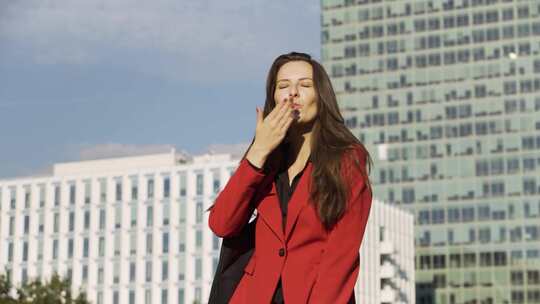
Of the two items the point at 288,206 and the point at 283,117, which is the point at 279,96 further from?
the point at 288,206

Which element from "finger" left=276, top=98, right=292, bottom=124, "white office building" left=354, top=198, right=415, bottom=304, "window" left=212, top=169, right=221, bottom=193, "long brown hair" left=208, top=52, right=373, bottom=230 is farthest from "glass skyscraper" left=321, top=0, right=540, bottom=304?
"finger" left=276, top=98, right=292, bottom=124

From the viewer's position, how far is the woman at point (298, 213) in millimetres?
5441

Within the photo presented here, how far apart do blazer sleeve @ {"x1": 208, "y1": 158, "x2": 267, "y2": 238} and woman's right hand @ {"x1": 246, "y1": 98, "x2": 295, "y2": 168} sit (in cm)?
5

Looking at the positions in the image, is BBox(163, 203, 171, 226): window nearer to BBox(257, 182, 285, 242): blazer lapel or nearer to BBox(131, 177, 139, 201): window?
BBox(131, 177, 139, 201): window

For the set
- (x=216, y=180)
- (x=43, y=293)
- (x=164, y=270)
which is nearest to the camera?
(x=43, y=293)

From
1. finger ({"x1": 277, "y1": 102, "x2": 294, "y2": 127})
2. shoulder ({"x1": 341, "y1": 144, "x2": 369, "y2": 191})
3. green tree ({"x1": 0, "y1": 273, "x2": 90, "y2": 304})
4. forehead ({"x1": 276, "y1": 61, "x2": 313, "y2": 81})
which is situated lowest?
green tree ({"x1": 0, "y1": 273, "x2": 90, "y2": 304})

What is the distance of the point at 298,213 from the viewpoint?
5.55 m

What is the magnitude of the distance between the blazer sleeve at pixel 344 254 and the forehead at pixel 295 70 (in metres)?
0.61

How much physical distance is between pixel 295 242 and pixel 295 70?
0.93 metres

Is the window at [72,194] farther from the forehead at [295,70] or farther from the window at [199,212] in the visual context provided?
the forehead at [295,70]

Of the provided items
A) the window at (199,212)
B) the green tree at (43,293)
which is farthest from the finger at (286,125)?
the window at (199,212)

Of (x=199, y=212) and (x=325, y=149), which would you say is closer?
(x=325, y=149)

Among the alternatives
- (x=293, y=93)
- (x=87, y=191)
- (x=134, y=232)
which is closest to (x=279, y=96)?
(x=293, y=93)

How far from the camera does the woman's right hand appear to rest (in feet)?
18.0
